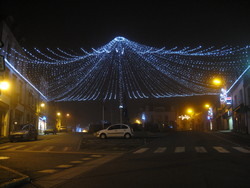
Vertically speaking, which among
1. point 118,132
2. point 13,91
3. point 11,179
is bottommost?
point 11,179

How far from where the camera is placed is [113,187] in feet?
22.7

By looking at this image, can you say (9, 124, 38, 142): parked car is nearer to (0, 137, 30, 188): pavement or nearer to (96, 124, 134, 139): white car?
(96, 124, 134, 139): white car

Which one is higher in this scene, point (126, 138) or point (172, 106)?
point (172, 106)

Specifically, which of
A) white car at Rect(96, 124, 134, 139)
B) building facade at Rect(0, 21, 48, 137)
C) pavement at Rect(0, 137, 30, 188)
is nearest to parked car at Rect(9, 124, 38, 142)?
building facade at Rect(0, 21, 48, 137)

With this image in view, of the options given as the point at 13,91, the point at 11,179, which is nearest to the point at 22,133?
the point at 13,91

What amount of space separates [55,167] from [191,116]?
85530 millimetres

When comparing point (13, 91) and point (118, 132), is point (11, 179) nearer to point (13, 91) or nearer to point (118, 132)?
point (118, 132)

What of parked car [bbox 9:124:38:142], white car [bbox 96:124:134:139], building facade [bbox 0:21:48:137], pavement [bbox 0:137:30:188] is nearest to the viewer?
pavement [bbox 0:137:30:188]

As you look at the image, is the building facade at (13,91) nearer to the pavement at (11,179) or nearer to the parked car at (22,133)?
the parked car at (22,133)

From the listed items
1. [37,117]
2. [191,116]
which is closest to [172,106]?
[191,116]

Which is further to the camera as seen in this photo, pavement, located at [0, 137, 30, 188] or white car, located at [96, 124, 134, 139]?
white car, located at [96, 124, 134, 139]

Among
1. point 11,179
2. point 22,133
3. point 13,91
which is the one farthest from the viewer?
point 13,91

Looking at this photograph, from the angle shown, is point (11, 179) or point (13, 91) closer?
point (11, 179)

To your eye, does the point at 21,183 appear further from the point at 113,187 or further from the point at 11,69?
the point at 11,69
